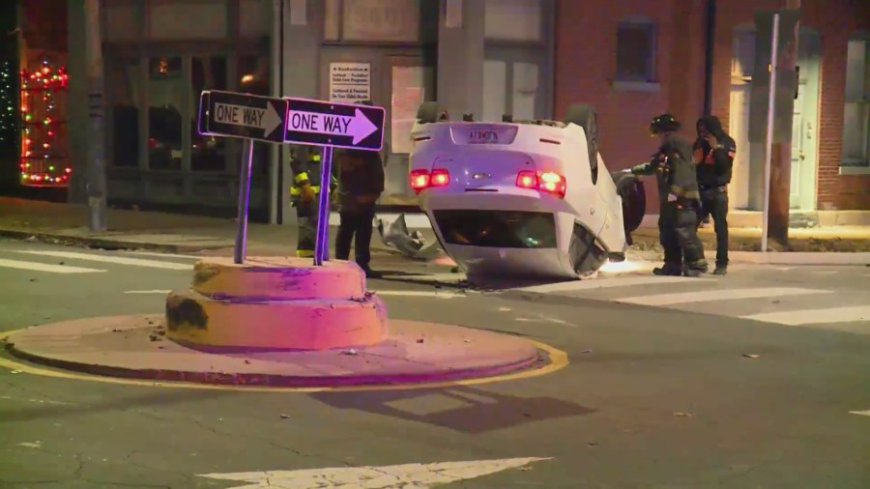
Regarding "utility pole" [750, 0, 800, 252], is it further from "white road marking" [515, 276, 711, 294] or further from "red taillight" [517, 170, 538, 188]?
"red taillight" [517, 170, 538, 188]

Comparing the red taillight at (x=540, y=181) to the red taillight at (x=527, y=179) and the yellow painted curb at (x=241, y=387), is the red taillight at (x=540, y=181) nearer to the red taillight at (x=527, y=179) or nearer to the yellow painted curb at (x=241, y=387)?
the red taillight at (x=527, y=179)

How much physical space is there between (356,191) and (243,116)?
537 cm

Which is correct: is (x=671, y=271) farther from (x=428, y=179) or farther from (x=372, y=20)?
(x=372, y=20)

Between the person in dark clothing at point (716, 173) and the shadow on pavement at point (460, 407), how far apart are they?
7724 mm

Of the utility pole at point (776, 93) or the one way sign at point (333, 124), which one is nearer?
the one way sign at point (333, 124)

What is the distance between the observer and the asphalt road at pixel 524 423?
6047mm

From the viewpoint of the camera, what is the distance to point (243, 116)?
9094mm

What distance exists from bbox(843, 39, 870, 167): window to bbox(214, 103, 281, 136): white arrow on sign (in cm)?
1714

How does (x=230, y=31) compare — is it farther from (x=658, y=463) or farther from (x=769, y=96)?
(x=658, y=463)

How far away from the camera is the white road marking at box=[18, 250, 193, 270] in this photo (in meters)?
15.3

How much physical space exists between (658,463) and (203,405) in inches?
109

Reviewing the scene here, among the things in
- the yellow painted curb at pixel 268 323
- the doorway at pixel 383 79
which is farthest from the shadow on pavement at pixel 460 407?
the doorway at pixel 383 79

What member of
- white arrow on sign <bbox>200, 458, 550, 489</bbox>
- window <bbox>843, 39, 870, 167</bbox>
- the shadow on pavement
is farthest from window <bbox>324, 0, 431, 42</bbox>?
white arrow on sign <bbox>200, 458, 550, 489</bbox>

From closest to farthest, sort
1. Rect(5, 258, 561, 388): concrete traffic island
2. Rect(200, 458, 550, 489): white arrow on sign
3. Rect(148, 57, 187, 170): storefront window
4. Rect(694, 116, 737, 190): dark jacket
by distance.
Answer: Rect(200, 458, 550, 489): white arrow on sign, Rect(5, 258, 561, 388): concrete traffic island, Rect(694, 116, 737, 190): dark jacket, Rect(148, 57, 187, 170): storefront window
